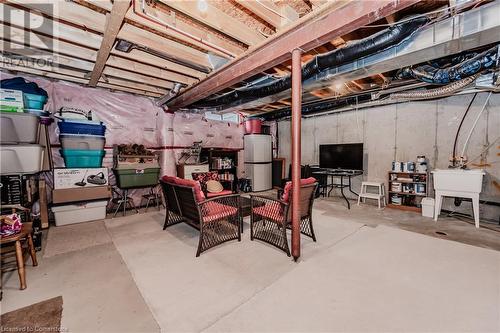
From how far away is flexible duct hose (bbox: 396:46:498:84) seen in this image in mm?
2477

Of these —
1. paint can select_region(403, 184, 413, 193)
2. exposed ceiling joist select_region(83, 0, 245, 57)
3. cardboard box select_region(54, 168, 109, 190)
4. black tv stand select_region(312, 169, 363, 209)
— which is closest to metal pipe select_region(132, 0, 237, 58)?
exposed ceiling joist select_region(83, 0, 245, 57)

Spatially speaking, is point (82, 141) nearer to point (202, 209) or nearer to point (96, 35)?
point (96, 35)

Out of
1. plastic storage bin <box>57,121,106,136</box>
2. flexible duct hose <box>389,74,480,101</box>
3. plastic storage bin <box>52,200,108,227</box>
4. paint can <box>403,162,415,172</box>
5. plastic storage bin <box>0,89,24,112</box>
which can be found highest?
flexible duct hose <box>389,74,480,101</box>

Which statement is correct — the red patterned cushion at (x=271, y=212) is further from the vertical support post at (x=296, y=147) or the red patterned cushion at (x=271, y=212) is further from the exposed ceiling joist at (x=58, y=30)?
the exposed ceiling joist at (x=58, y=30)

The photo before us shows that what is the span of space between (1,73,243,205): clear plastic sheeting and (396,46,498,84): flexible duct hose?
4734 millimetres

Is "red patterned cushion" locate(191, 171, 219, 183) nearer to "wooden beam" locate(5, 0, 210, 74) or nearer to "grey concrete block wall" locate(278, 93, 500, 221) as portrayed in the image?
"wooden beam" locate(5, 0, 210, 74)

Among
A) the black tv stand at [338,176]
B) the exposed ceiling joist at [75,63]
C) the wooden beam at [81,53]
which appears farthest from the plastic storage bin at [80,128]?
the black tv stand at [338,176]

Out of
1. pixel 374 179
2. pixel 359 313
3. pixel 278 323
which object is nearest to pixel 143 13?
pixel 278 323

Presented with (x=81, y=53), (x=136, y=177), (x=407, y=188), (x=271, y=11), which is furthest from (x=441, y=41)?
(x=136, y=177)

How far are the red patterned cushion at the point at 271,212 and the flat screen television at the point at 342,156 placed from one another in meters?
3.56

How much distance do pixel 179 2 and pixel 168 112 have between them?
140 inches

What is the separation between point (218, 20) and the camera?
219 cm

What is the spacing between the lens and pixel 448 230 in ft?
11.4

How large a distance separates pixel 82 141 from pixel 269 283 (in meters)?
4.17
